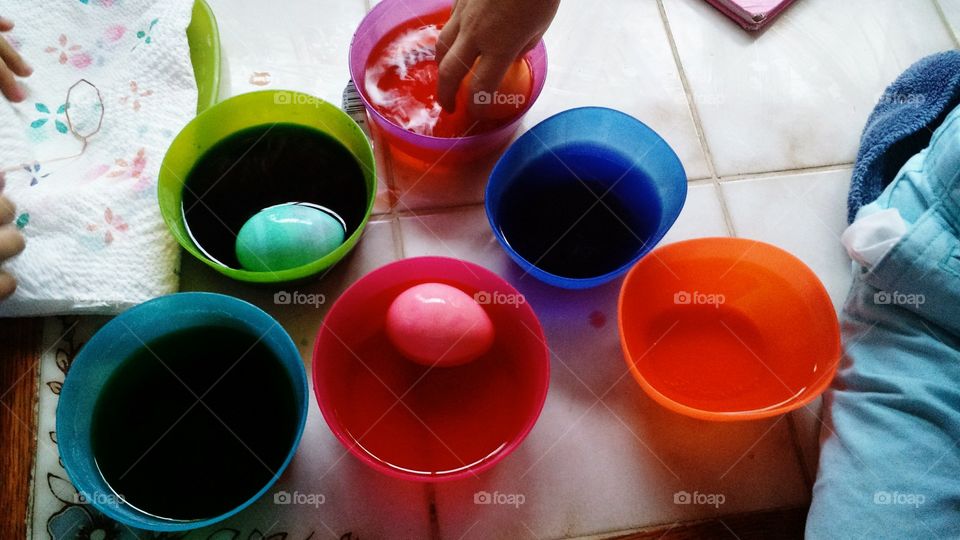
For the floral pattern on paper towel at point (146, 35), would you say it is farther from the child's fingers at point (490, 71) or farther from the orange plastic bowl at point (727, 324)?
the orange plastic bowl at point (727, 324)

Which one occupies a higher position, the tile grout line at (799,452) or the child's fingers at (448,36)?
the child's fingers at (448,36)

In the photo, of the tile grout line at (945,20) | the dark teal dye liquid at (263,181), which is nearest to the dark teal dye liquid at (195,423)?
the dark teal dye liquid at (263,181)

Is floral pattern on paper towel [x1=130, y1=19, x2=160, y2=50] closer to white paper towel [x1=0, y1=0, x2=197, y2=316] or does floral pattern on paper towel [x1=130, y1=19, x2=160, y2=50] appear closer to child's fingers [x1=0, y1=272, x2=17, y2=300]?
white paper towel [x1=0, y1=0, x2=197, y2=316]

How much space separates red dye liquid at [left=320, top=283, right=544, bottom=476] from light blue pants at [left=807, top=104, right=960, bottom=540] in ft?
1.06

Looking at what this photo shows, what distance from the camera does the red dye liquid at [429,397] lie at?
0.68m

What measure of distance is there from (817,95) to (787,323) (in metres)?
0.36

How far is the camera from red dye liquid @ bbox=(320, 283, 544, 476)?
68 centimetres

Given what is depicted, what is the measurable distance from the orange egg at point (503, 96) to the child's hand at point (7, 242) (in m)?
0.50

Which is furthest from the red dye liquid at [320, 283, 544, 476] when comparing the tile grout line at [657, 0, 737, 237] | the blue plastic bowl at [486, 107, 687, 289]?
the tile grout line at [657, 0, 737, 237]

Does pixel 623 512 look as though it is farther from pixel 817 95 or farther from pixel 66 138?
pixel 66 138

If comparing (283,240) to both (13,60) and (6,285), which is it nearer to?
(6,285)

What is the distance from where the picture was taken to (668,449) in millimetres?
714

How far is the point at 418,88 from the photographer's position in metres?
0.83

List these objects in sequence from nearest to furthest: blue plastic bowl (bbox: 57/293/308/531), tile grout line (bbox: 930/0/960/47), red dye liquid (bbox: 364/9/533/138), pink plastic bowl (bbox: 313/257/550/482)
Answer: blue plastic bowl (bbox: 57/293/308/531)
pink plastic bowl (bbox: 313/257/550/482)
red dye liquid (bbox: 364/9/533/138)
tile grout line (bbox: 930/0/960/47)
